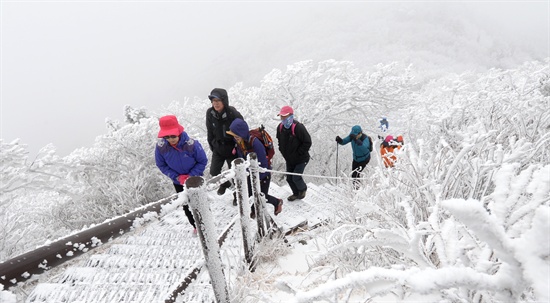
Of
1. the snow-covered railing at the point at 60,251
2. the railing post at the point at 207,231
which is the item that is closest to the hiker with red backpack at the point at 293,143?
the railing post at the point at 207,231

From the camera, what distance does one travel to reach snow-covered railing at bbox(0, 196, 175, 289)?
1.10 metres

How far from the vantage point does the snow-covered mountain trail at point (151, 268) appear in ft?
8.21

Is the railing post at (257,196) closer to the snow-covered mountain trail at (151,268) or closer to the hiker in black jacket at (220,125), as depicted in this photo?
the snow-covered mountain trail at (151,268)

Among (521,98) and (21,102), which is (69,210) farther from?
(21,102)

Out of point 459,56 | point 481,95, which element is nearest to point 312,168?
point 481,95

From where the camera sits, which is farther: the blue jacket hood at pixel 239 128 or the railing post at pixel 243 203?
the blue jacket hood at pixel 239 128

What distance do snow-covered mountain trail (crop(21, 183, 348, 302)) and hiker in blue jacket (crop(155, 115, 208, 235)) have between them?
0.63 m

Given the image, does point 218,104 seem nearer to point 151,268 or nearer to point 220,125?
point 220,125

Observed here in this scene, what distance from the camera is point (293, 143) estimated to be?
15.7 feet

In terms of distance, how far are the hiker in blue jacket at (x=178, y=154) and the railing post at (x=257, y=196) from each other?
909mm

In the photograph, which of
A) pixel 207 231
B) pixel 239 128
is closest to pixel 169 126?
pixel 239 128

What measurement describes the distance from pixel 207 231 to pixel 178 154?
197cm

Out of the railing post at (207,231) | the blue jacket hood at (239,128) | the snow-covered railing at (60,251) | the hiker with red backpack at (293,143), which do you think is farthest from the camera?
the hiker with red backpack at (293,143)

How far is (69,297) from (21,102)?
226m
